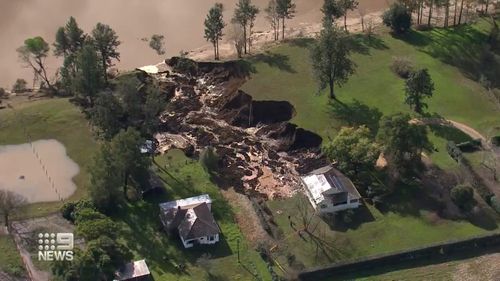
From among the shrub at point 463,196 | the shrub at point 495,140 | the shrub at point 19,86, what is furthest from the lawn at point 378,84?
the shrub at point 19,86

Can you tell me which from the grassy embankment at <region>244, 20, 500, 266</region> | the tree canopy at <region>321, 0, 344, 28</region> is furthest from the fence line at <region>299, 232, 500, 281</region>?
the tree canopy at <region>321, 0, 344, 28</region>

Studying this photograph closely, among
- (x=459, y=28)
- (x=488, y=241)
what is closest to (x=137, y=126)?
(x=488, y=241)

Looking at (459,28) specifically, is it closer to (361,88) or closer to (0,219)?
(361,88)

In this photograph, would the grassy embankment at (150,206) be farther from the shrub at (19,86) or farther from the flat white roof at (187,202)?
the shrub at (19,86)

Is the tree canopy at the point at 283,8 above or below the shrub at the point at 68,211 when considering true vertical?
above

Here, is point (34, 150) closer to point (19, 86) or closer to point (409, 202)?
point (19, 86)

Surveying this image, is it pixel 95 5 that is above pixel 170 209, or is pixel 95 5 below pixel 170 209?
above
